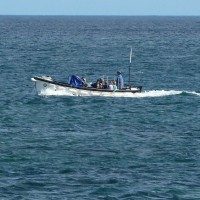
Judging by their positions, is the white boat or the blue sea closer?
the blue sea

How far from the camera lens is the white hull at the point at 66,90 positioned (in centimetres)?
6262

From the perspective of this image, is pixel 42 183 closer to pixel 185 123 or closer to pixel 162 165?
pixel 162 165

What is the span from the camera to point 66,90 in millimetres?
Result: 63469

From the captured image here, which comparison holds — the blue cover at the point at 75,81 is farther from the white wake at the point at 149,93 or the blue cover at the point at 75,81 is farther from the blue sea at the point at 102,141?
the white wake at the point at 149,93

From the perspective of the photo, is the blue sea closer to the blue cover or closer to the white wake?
the white wake

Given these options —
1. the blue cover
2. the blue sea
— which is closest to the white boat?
the blue cover

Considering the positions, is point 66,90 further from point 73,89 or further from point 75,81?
point 75,81

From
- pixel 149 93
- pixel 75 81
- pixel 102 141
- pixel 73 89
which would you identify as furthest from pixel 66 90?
pixel 102 141

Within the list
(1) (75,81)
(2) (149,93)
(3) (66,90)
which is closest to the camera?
(1) (75,81)

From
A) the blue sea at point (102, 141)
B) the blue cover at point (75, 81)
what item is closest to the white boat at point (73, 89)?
the blue cover at point (75, 81)

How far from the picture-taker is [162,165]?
130 feet

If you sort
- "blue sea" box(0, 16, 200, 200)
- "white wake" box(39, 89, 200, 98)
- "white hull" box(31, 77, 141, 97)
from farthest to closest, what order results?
"white wake" box(39, 89, 200, 98), "white hull" box(31, 77, 141, 97), "blue sea" box(0, 16, 200, 200)

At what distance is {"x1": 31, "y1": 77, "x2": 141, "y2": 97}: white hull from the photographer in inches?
2466

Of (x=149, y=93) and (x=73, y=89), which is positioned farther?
(x=149, y=93)
